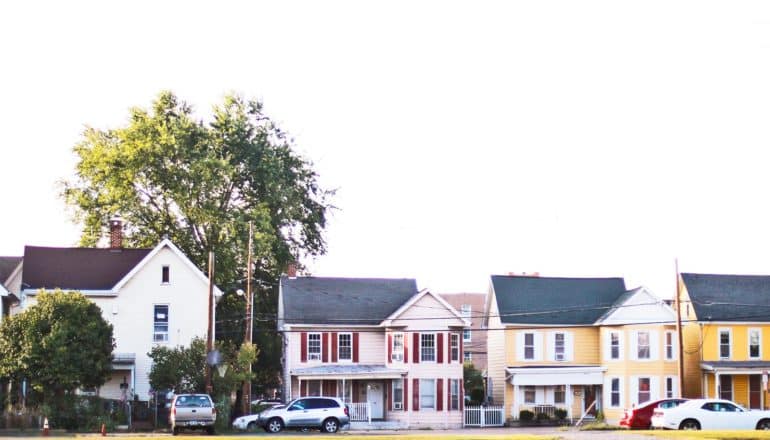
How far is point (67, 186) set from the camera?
76812mm

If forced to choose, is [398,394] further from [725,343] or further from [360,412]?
[725,343]

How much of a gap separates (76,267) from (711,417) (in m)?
33.3

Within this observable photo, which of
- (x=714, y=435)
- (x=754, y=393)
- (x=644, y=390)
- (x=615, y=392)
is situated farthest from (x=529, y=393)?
(x=714, y=435)

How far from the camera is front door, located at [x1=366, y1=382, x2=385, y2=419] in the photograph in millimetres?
70875

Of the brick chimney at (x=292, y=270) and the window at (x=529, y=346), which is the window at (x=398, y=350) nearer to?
the window at (x=529, y=346)

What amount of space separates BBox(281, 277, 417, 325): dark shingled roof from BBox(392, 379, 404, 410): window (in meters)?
3.73

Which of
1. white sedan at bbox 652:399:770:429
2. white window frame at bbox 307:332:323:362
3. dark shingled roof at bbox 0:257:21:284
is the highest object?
dark shingled roof at bbox 0:257:21:284

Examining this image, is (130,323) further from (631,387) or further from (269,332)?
(631,387)

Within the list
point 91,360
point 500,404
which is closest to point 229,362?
point 91,360

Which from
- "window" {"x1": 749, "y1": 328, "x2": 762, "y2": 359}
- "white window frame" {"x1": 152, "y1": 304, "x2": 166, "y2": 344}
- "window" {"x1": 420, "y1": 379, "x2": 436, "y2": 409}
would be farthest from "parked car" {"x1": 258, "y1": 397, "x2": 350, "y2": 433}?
"window" {"x1": 749, "y1": 328, "x2": 762, "y2": 359}

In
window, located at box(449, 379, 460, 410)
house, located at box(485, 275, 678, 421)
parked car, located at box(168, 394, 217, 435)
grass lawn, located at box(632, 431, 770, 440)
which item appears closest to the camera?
grass lawn, located at box(632, 431, 770, 440)

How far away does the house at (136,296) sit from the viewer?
210 ft

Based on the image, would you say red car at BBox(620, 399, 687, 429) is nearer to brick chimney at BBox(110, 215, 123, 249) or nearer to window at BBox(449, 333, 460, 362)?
window at BBox(449, 333, 460, 362)

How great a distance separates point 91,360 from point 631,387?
32.0 metres
